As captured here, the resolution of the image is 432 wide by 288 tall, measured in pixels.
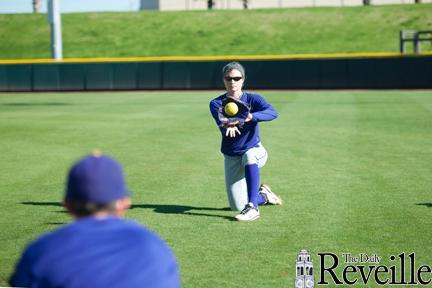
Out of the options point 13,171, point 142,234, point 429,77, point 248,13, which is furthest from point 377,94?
point 248,13

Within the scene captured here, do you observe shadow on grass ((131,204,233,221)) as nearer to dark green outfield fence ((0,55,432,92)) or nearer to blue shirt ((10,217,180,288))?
blue shirt ((10,217,180,288))

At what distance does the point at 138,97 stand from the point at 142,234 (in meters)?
29.4

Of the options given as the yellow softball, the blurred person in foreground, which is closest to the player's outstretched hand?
the yellow softball

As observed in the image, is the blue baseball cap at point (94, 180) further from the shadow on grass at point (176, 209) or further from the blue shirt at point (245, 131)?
the shadow on grass at point (176, 209)

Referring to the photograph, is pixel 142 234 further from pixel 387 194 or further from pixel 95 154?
pixel 387 194

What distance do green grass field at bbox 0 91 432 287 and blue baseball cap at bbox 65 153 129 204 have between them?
12.3ft

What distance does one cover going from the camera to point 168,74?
3650 cm

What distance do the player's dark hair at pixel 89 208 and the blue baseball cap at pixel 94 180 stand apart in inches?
0.4

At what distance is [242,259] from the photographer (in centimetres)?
698

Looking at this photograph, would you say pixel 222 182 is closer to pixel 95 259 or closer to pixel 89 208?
pixel 89 208

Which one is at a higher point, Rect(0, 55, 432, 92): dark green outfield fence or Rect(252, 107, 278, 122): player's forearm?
Rect(252, 107, 278, 122): player's forearm

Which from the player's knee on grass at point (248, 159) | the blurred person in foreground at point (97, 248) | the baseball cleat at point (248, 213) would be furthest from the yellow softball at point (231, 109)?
the blurred person in foreground at point (97, 248)

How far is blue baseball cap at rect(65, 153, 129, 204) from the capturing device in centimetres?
253

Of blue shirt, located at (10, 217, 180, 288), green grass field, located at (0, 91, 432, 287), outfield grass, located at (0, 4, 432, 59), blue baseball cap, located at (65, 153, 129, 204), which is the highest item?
blue baseball cap, located at (65, 153, 129, 204)
